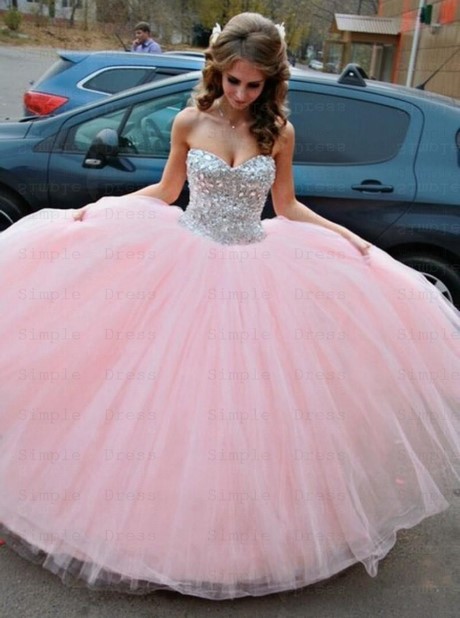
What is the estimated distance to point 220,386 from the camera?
2205 millimetres

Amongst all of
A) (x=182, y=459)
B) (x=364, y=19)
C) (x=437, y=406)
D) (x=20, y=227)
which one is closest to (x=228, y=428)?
(x=182, y=459)

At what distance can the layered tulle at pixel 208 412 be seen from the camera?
2.16 m

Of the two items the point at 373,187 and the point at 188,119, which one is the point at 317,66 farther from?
the point at 188,119

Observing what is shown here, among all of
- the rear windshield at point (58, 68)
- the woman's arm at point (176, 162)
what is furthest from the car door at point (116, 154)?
the rear windshield at point (58, 68)

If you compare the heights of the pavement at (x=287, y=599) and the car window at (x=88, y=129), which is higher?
the car window at (x=88, y=129)

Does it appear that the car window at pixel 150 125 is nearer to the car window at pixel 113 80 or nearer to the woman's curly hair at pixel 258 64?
the woman's curly hair at pixel 258 64

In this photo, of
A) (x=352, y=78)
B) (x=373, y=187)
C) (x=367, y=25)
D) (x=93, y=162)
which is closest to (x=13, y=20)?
(x=367, y=25)

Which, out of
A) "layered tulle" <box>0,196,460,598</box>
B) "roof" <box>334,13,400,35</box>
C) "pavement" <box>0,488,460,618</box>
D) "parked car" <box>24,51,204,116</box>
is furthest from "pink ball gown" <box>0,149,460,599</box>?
"roof" <box>334,13,400,35</box>

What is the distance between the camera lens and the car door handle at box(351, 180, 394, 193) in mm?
4203

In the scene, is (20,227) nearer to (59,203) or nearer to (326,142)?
(59,203)

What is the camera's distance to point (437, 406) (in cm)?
241

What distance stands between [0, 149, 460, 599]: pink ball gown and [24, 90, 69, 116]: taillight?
4.90 metres

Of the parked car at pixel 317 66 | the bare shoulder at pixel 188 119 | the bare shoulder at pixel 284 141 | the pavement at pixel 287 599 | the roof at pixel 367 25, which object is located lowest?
the parked car at pixel 317 66

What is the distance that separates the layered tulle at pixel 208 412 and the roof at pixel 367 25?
21.2m
